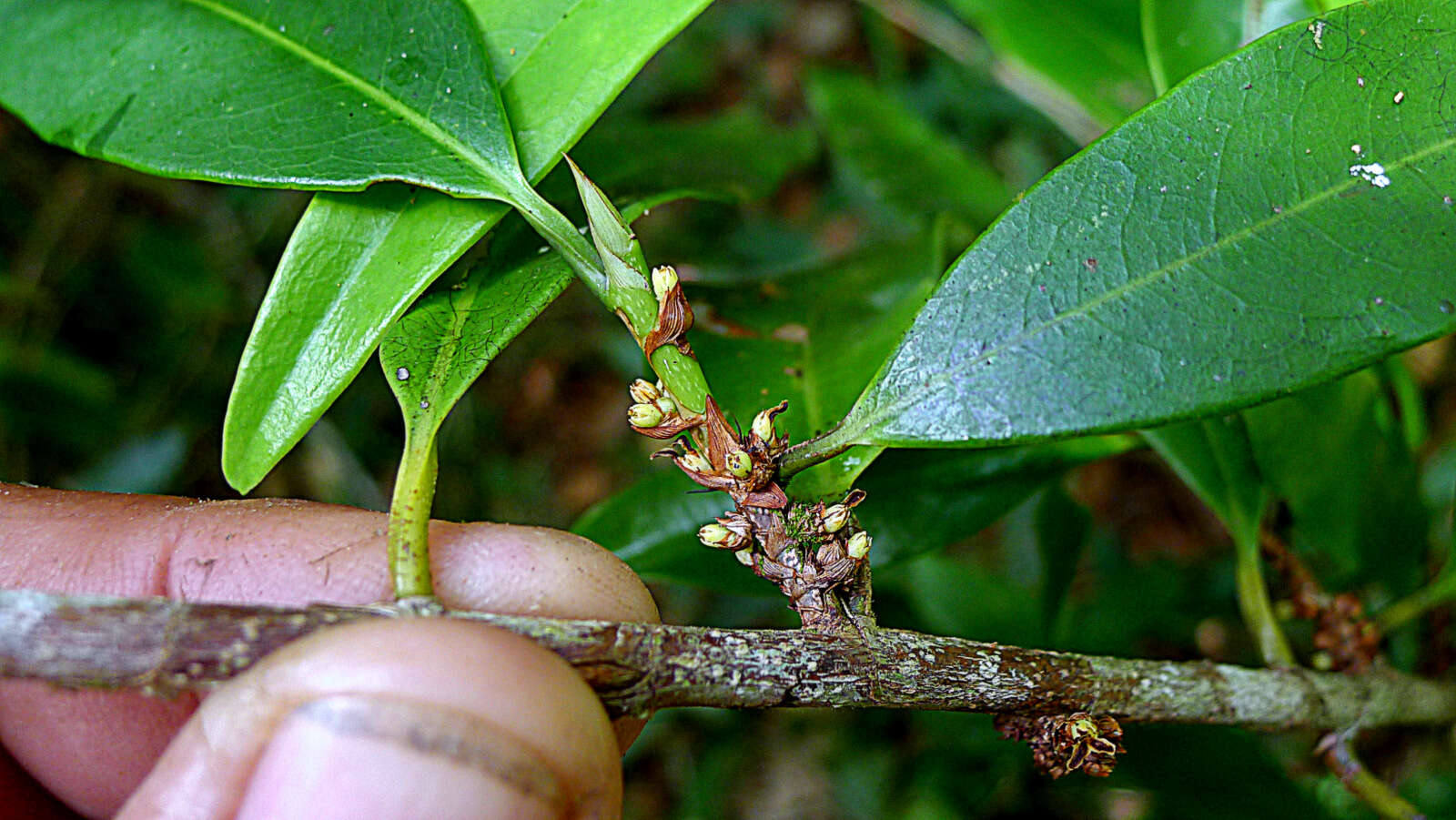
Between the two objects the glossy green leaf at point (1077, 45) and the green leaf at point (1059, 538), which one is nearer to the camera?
the glossy green leaf at point (1077, 45)

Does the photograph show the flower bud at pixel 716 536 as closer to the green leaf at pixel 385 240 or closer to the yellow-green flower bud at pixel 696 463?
the yellow-green flower bud at pixel 696 463

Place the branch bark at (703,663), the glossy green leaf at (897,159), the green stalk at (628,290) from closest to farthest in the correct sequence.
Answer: the branch bark at (703,663)
the green stalk at (628,290)
the glossy green leaf at (897,159)

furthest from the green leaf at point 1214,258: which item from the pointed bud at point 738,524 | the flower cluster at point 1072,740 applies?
the flower cluster at point 1072,740

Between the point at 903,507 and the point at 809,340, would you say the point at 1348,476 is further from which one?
the point at 809,340

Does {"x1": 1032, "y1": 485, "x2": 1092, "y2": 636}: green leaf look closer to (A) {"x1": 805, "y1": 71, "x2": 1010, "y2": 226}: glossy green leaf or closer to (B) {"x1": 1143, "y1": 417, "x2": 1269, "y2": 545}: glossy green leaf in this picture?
(B) {"x1": 1143, "y1": 417, "x2": 1269, "y2": 545}: glossy green leaf

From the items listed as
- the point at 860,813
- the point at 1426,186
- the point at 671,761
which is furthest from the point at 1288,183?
the point at 671,761

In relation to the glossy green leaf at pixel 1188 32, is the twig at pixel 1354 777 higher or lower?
lower
